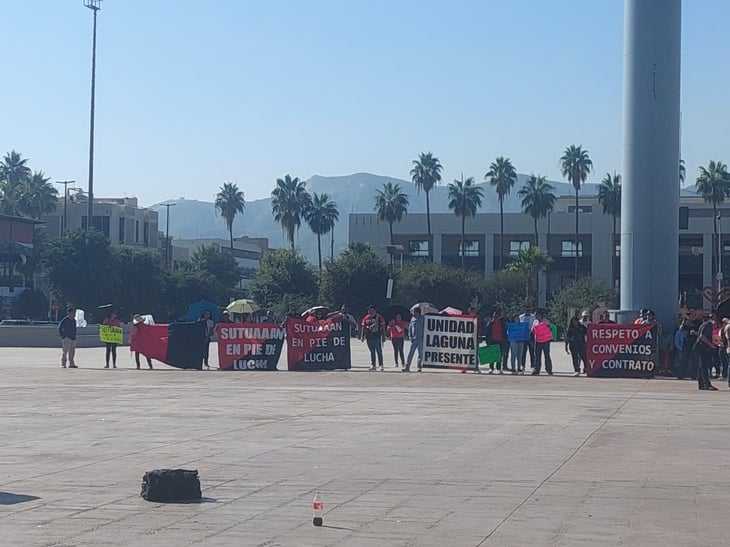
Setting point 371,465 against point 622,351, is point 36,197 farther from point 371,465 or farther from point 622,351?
point 371,465

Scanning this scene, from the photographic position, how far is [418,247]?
359 ft

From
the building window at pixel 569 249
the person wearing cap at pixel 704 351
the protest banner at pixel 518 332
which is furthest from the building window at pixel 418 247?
the person wearing cap at pixel 704 351

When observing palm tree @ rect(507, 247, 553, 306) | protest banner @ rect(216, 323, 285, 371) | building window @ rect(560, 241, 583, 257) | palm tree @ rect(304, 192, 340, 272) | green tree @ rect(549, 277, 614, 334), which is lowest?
protest banner @ rect(216, 323, 285, 371)

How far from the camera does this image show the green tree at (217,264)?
111 metres

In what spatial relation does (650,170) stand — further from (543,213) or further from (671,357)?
(543,213)

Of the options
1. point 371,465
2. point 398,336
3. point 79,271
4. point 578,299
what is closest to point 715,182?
point 578,299

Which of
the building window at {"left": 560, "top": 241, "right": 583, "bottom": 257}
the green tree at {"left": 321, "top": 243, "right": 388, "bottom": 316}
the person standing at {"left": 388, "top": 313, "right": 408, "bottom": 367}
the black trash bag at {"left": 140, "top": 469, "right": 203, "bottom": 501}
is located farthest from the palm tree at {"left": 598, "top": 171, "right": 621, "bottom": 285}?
the black trash bag at {"left": 140, "top": 469, "right": 203, "bottom": 501}

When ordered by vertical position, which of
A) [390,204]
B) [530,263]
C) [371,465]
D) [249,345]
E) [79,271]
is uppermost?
[390,204]

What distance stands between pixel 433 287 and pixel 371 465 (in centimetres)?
7355

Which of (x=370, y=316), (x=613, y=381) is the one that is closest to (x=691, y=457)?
(x=613, y=381)

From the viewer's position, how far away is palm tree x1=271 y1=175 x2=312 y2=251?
4567 inches

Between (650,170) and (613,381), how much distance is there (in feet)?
24.4

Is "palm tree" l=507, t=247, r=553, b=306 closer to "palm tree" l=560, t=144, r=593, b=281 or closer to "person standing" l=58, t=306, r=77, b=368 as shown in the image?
"palm tree" l=560, t=144, r=593, b=281

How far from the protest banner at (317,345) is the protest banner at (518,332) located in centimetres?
459
